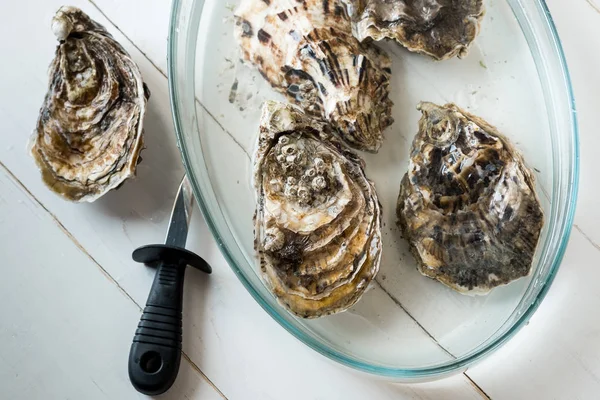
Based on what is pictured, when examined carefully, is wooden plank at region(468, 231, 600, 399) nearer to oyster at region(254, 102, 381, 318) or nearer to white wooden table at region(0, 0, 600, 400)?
white wooden table at region(0, 0, 600, 400)

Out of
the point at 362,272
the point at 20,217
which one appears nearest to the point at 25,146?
the point at 20,217

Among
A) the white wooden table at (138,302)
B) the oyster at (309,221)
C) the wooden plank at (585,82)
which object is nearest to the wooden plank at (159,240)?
the white wooden table at (138,302)

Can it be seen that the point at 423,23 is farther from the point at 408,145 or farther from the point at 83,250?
the point at 83,250

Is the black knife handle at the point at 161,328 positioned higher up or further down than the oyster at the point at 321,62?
further down

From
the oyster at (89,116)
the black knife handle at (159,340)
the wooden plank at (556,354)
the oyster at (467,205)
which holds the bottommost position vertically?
the wooden plank at (556,354)

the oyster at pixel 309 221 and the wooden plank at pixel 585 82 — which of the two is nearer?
the oyster at pixel 309 221

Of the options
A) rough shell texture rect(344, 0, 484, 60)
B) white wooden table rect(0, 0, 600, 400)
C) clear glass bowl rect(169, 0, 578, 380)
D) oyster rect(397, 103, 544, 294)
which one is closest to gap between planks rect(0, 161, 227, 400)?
white wooden table rect(0, 0, 600, 400)

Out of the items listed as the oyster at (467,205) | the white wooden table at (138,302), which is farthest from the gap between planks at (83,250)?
the oyster at (467,205)

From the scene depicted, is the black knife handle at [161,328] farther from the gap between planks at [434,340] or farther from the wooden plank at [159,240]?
the gap between planks at [434,340]
